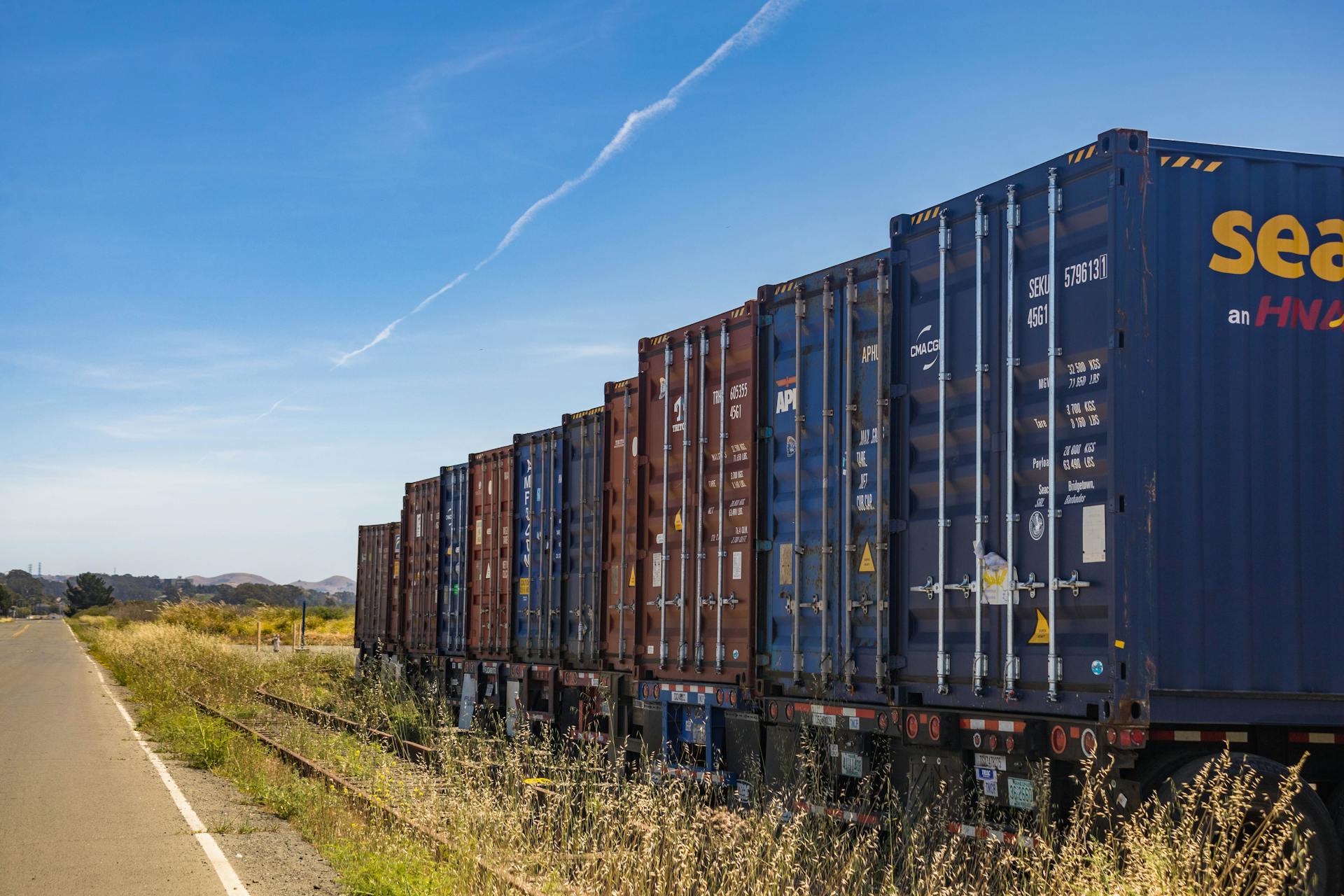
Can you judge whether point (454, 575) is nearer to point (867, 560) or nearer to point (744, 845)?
point (867, 560)

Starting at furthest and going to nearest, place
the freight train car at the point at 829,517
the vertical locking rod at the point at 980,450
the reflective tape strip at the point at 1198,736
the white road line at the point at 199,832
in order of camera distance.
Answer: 1. the freight train car at the point at 829,517
2. the white road line at the point at 199,832
3. the vertical locking rod at the point at 980,450
4. the reflective tape strip at the point at 1198,736

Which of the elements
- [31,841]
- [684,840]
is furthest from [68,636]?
[684,840]

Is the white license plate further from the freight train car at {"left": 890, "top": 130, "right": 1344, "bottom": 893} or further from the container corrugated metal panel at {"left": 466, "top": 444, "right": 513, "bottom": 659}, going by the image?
the container corrugated metal panel at {"left": 466, "top": 444, "right": 513, "bottom": 659}

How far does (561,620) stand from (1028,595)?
10216mm

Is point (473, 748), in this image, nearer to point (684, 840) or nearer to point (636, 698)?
point (636, 698)

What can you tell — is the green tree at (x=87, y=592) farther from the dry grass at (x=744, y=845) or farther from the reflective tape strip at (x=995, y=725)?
the reflective tape strip at (x=995, y=725)

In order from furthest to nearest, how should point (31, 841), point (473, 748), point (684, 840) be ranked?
point (473, 748), point (31, 841), point (684, 840)

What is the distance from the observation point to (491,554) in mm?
20922

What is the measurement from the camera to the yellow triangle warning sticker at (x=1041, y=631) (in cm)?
783

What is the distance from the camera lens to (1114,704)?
284 inches

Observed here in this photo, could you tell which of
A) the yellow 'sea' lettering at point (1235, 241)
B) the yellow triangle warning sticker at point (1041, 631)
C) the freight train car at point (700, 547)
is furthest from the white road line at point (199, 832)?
the yellow 'sea' lettering at point (1235, 241)

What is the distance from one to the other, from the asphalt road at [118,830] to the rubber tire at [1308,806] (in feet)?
19.2

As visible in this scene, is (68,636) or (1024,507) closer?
(1024,507)

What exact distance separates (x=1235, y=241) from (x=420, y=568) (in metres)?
21.0
